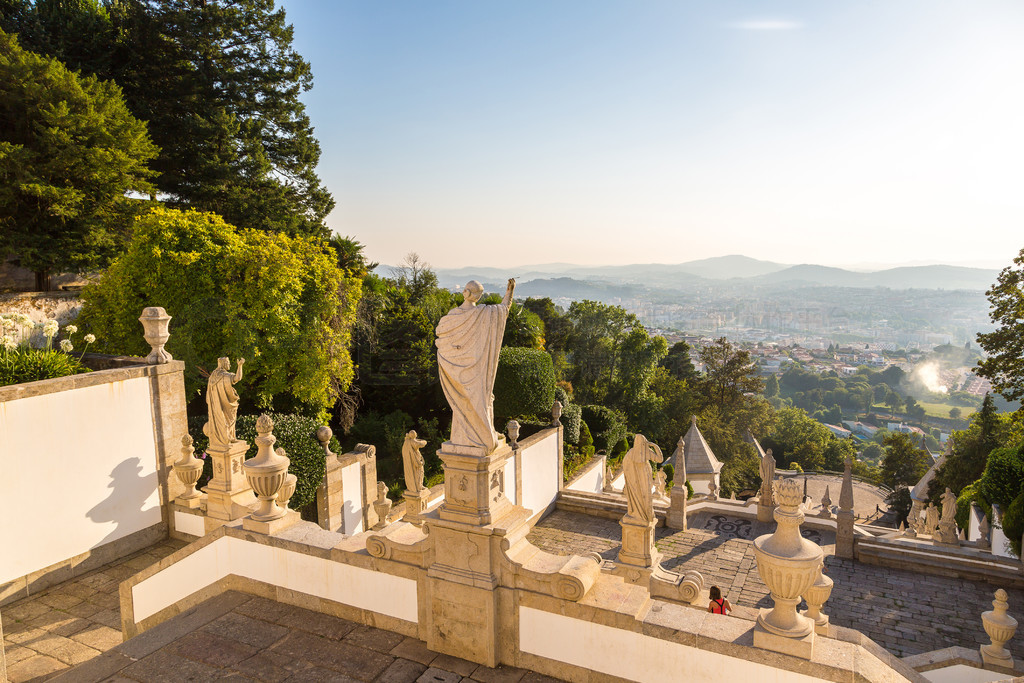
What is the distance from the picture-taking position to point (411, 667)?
4656 mm

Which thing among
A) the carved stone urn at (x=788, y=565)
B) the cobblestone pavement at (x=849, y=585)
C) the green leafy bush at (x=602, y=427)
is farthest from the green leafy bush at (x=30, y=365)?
the green leafy bush at (x=602, y=427)

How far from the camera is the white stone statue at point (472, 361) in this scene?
180 inches

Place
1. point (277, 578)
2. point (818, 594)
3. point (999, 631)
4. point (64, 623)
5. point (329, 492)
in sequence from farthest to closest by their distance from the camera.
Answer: point (329, 492) → point (999, 631) → point (64, 623) → point (277, 578) → point (818, 594)

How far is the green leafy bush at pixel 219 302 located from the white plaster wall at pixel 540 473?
567 cm

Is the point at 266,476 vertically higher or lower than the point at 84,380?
lower

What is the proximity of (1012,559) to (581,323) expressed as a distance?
27988 millimetres

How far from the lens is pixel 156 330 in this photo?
871 centimetres

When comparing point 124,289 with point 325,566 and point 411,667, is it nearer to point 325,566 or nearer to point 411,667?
point 325,566

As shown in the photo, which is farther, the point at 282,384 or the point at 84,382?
the point at 282,384

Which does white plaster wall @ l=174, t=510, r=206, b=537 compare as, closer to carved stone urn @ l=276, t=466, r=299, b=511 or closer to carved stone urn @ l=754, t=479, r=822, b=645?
carved stone urn @ l=276, t=466, r=299, b=511

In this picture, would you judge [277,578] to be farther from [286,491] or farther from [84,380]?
[84,380]

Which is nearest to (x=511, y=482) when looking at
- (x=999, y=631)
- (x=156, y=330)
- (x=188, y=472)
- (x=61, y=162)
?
(x=188, y=472)

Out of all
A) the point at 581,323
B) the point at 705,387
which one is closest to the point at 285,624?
the point at 581,323

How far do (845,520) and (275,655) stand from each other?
1185cm
